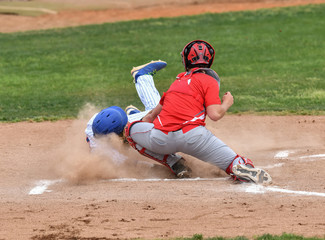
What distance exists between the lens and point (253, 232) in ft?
17.1

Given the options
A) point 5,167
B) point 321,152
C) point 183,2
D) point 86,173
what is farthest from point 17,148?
point 183,2

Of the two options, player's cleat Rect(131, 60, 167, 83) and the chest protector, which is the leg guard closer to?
the chest protector

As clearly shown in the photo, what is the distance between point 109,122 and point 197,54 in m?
1.34

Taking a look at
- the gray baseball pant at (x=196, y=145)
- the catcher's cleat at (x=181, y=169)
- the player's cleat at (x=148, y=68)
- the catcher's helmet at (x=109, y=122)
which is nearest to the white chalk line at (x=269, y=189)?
the gray baseball pant at (x=196, y=145)

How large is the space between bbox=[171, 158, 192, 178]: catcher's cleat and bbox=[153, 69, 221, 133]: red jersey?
56 cm

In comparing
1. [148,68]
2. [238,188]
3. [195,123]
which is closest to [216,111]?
[195,123]

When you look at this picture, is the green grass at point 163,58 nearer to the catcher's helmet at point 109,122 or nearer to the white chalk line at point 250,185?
the white chalk line at point 250,185

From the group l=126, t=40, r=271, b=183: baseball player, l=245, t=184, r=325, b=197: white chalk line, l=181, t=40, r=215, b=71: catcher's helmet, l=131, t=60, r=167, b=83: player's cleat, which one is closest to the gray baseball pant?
l=126, t=40, r=271, b=183: baseball player

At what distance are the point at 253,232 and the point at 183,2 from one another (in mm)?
20809

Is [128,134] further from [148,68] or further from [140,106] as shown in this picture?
[140,106]

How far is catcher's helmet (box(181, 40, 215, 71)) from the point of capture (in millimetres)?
7101

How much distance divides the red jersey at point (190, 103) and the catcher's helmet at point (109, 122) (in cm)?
63

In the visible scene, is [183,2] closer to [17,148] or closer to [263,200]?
[17,148]

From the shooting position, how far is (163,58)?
1611 cm
